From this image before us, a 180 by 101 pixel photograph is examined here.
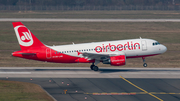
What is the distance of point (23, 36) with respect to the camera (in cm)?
4538

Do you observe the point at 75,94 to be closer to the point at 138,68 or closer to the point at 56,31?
the point at 138,68

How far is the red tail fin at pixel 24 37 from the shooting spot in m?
45.2

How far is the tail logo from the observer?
148 ft

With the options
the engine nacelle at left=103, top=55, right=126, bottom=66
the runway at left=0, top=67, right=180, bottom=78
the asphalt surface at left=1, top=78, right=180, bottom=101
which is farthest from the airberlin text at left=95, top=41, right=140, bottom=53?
the asphalt surface at left=1, top=78, right=180, bottom=101

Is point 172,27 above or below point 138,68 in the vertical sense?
above

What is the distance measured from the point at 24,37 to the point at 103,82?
15.2 metres

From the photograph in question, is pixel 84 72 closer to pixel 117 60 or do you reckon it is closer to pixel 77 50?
pixel 77 50

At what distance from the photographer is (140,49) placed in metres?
46.8

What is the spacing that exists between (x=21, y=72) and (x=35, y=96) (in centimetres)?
1465


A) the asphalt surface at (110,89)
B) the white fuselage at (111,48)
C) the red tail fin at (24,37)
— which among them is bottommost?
the asphalt surface at (110,89)

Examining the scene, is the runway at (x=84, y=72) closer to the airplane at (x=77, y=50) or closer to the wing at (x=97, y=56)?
the airplane at (x=77, y=50)

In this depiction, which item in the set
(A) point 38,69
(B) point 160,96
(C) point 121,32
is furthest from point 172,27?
(B) point 160,96
